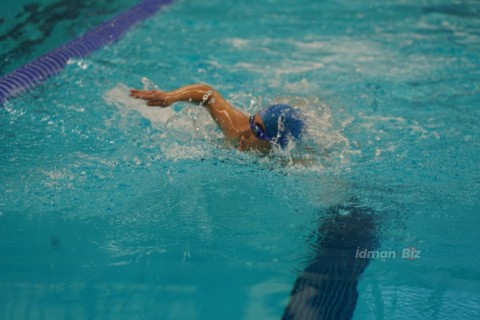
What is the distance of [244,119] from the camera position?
135 inches

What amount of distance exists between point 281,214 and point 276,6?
412 centimetres

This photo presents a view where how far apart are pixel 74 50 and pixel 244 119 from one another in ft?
9.51

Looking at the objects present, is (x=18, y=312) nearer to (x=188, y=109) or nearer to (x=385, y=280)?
(x=188, y=109)

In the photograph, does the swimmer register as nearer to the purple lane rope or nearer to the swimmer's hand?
the swimmer's hand

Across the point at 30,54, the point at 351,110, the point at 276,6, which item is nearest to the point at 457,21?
the point at 276,6

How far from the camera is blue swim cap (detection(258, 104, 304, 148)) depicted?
3.24 metres

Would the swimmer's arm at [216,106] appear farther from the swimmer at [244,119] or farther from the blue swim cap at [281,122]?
the blue swim cap at [281,122]

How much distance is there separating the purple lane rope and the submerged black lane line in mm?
3007

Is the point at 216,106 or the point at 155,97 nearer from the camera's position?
the point at 155,97

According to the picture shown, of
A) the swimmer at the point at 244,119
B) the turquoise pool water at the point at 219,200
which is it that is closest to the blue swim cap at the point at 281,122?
the swimmer at the point at 244,119

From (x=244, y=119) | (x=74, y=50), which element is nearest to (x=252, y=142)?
(x=244, y=119)

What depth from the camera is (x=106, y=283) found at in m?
3.06

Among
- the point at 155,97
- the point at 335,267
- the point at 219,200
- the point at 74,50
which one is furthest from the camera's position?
the point at 74,50

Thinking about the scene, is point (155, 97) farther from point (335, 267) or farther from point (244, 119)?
point (335, 267)
